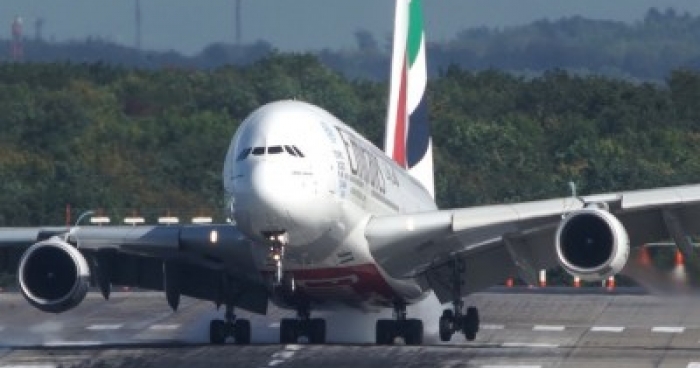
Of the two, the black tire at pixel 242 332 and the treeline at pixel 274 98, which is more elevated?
the treeline at pixel 274 98

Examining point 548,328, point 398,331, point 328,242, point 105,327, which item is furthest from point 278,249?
point 105,327

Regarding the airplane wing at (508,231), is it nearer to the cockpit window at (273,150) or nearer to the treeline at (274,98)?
the cockpit window at (273,150)

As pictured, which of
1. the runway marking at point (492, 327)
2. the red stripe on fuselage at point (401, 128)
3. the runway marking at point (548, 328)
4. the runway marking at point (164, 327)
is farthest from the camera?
the red stripe on fuselage at point (401, 128)

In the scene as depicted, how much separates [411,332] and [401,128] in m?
8.20

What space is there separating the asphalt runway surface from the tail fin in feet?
11.2

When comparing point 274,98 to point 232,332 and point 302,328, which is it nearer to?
point 232,332

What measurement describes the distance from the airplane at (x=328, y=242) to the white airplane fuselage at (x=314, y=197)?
33 mm

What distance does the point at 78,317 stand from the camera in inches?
1796

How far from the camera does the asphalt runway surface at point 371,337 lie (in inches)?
1320

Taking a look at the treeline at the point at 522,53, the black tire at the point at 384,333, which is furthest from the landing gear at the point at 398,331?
the treeline at the point at 522,53

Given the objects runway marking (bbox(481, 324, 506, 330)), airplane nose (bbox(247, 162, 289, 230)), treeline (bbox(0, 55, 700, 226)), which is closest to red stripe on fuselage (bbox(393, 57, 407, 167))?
runway marking (bbox(481, 324, 506, 330))

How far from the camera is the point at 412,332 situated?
37781mm

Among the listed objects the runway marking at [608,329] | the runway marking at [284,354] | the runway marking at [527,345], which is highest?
the runway marking at [284,354]

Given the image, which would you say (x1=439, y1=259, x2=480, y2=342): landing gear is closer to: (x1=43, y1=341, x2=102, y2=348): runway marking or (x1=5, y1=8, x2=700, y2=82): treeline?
(x1=43, y1=341, x2=102, y2=348): runway marking
